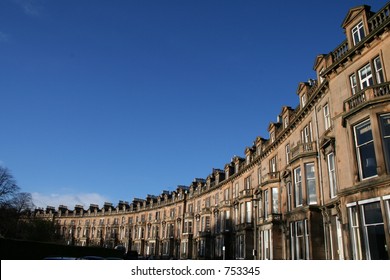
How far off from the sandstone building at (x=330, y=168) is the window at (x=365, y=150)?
5 centimetres

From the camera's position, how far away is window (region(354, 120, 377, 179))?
1598cm

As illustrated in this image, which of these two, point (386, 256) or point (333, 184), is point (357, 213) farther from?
point (333, 184)

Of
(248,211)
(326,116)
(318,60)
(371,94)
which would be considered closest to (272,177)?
(248,211)

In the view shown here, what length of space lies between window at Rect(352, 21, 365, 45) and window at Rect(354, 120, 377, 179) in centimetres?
565

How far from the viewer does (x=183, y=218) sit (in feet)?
219

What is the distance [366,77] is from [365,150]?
13.9ft

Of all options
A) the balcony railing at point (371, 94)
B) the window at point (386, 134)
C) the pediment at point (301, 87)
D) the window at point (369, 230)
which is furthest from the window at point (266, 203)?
the window at point (386, 134)

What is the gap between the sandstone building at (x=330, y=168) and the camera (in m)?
15.6

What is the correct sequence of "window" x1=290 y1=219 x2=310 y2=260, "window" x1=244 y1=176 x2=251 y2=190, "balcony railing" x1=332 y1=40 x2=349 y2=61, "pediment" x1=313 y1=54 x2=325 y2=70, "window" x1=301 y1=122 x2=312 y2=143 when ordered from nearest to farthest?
"balcony railing" x1=332 y1=40 x2=349 y2=61, "window" x1=290 y1=219 x2=310 y2=260, "pediment" x1=313 y1=54 x2=325 y2=70, "window" x1=301 y1=122 x2=312 y2=143, "window" x1=244 y1=176 x2=251 y2=190

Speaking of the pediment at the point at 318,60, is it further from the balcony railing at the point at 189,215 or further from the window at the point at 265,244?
the balcony railing at the point at 189,215

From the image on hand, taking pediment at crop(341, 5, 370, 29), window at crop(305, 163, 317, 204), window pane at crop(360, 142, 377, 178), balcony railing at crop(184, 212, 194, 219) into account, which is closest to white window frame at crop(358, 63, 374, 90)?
pediment at crop(341, 5, 370, 29)

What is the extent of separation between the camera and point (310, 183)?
24.0 m

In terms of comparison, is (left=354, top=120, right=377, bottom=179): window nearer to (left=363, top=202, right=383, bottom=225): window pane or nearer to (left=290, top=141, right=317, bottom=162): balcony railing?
(left=363, top=202, right=383, bottom=225): window pane
